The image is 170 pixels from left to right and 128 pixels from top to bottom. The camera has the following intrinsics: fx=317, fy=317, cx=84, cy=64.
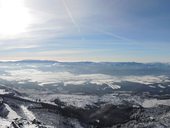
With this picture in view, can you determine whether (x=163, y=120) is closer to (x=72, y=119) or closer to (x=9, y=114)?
(x=72, y=119)

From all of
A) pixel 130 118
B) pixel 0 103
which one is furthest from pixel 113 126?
pixel 0 103

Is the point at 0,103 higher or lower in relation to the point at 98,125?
higher

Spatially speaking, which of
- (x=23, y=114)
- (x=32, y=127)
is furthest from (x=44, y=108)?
(x=32, y=127)

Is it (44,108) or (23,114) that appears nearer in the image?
(23,114)

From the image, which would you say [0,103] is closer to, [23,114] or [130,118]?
[23,114]

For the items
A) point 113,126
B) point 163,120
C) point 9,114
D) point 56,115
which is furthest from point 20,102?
point 163,120

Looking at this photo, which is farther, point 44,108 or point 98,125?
point 44,108

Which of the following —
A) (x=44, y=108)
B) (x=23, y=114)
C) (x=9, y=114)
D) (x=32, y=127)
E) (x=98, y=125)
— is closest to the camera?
(x=32, y=127)

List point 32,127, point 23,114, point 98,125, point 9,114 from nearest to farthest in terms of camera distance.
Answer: point 32,127 < point 9,114 < point 23,114 < point 98,125

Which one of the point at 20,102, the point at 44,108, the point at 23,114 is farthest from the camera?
the point at 20,102

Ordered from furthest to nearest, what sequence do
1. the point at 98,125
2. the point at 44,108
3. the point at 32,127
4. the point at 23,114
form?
the point at 44,108
the point at 98,125
the point at 23,114
the point at 32,127
